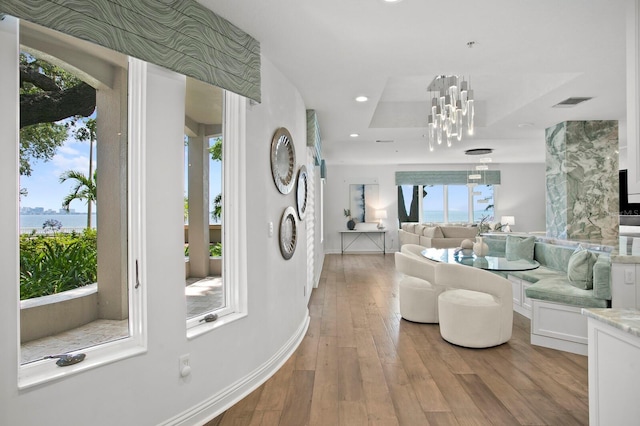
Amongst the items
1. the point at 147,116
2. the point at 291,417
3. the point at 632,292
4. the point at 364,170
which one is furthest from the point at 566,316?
the point at 364,170

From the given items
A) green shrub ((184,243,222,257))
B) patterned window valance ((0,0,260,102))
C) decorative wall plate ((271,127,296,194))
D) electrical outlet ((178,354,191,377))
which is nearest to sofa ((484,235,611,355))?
decorative wall plate ((271,127,296,194))

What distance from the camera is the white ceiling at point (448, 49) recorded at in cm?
225

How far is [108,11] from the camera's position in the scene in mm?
1668

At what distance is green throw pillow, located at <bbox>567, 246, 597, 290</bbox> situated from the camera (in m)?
3.42

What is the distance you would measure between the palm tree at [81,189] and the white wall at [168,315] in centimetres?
24

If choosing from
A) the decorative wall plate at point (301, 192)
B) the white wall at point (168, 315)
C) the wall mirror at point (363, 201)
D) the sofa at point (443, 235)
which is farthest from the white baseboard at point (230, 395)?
the wall mirror at point (363, 201)

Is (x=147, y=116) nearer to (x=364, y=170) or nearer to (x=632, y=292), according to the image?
(x=632, y=292)

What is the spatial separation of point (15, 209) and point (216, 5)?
1492 mm

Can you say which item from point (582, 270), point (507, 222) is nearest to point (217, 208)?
point (582, 270)

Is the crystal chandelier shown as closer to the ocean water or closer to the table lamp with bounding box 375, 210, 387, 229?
the ocean water

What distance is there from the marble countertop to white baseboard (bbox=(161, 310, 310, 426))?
81.0 inches

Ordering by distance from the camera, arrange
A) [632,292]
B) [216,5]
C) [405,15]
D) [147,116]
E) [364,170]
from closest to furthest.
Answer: [147,116]
[216,5]
[405,15]
[632,292]
[364,170]

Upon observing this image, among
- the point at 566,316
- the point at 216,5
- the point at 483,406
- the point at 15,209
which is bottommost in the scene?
the point at 483,406

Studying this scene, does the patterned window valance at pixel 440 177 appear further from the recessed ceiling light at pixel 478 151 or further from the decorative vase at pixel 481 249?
the decorative vase at pixel 481 249
